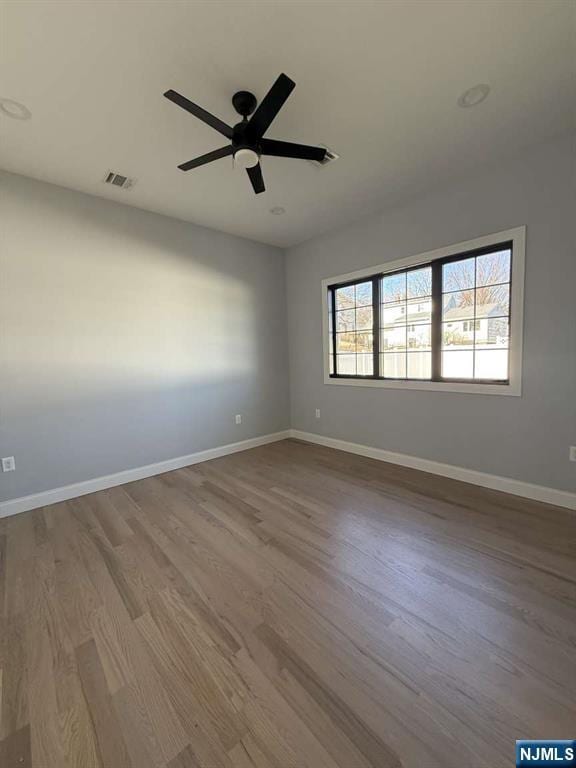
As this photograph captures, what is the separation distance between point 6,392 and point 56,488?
952 millimetres

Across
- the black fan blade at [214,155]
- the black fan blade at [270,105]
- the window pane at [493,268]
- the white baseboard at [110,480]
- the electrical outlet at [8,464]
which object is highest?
the black fan blade at [270,105]

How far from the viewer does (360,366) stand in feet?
12.9

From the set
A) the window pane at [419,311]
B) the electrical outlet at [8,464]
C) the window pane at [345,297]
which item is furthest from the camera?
the window pane at [345,297]

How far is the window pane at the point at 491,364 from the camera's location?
2754mm

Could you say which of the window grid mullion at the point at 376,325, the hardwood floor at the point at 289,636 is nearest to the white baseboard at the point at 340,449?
the hardwood floor at the point at 289,636

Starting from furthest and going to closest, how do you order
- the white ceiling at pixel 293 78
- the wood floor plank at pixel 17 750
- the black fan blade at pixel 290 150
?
the black fan blade at pixel 290 150 < the white ceiling at pixel 293 78 < the wood floor plank at pixel 17 750

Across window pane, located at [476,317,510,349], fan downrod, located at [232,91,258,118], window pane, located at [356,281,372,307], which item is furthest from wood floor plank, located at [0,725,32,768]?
window pane, located at [356,281,372,307]

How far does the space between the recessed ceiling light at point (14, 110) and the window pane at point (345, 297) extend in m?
3.18

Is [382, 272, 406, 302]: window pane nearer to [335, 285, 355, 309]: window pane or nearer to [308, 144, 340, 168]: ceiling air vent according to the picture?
[335, 285, 355, 309]: window pane

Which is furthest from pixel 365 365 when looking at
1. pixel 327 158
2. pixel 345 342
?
pixel 327 158

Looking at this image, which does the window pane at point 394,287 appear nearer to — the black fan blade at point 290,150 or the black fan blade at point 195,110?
the black fan blade at point 290,150

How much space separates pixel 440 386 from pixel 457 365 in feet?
0.84

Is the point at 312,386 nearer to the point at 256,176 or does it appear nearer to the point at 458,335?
the point at 458,335

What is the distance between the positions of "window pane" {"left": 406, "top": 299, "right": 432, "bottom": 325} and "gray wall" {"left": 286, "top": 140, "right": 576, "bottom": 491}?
1.68 ft
